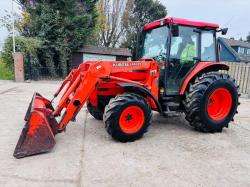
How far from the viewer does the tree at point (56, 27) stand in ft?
49.5

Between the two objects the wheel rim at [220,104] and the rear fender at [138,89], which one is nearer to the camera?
the rear fender at [138,89]

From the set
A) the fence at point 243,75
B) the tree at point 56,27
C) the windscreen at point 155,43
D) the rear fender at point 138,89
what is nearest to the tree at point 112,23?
the tree at point 56,27

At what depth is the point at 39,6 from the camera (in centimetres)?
1510

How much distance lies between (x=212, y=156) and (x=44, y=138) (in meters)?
2.49

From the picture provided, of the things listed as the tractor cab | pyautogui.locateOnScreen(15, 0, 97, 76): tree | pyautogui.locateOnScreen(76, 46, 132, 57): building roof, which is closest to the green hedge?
pyautogui.locateOnScreen(15, 0, 97, 76): tree

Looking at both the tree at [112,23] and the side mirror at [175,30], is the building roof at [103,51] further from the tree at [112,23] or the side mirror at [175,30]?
the side mirror at [175,30]

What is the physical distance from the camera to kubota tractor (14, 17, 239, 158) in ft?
13.8

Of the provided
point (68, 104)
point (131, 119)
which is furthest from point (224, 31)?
point (68, 104)

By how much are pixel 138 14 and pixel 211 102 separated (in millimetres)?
24890

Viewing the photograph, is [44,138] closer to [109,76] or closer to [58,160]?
[58,160]

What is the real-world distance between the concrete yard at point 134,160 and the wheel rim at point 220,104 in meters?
0.38

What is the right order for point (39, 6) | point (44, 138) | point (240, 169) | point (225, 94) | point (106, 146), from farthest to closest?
1. point (39, 6)
2. point (225, 94)
3. point (106, 146)
4. point (44, 138)
5. point (240, 169)

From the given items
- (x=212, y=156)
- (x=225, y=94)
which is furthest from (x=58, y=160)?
(x=225, y=94)

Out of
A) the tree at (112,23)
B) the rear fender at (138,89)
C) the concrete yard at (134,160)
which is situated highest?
the tree at (112,23)
